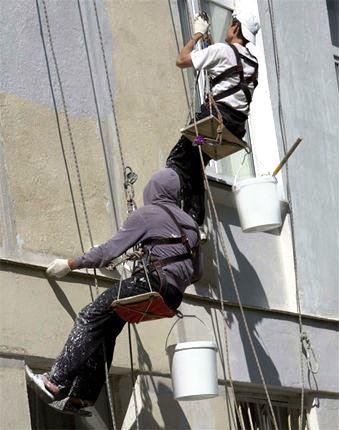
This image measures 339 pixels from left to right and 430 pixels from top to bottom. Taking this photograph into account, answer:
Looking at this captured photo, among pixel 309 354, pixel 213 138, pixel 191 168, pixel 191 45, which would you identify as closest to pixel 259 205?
pixel 191 168

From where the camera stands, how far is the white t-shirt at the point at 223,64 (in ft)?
35.1

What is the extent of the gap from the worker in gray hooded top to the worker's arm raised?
4.19ft

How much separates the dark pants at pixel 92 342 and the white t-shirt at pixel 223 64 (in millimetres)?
1731

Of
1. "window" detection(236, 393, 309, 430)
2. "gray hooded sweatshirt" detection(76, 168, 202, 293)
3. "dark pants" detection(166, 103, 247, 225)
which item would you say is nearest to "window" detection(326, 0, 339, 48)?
"dark pants" detection(166, 103, 247, 225)

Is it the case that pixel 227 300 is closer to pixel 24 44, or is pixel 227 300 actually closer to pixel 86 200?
pixel 86 200

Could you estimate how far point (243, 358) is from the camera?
11.5m

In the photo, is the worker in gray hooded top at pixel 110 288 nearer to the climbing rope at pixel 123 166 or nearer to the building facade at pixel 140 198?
the building facade at pixel 140 198

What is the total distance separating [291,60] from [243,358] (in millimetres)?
2951

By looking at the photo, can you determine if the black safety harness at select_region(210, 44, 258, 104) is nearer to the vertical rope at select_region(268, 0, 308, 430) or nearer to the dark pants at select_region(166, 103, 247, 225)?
the dark pants at select_region(166, 103, 247, 225)

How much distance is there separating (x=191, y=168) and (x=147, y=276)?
1610 mm

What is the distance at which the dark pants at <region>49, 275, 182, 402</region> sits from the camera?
959cm

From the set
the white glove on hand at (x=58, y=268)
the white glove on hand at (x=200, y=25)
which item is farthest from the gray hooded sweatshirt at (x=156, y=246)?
the white glove on hand at (x=200, y=25)

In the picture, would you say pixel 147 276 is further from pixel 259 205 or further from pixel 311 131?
pixel 311 131

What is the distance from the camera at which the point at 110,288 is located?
9.81 metres
